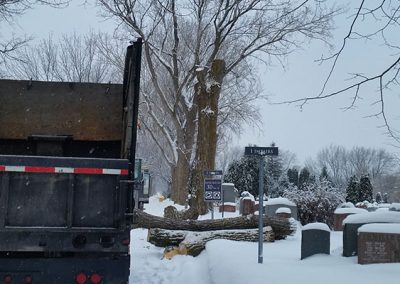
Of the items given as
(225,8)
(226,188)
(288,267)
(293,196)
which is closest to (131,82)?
(288,267)

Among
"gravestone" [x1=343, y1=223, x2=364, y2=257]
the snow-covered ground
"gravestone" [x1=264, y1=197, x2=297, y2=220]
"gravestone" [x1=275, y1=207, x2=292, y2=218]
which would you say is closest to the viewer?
the snow-covered ground

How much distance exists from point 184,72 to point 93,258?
23.2 metres

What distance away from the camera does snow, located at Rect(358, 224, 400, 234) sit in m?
7.59

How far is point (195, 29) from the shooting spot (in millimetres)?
26500

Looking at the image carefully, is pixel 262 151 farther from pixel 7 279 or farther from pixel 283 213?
pixel 283 213

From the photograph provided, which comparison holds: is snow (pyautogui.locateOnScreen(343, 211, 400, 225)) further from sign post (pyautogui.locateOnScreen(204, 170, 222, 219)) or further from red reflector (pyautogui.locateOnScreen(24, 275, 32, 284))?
sign post (pyautogui.locateOnScreen(204, 170, 222, 219))

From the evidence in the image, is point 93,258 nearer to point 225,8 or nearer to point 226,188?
point 225,8

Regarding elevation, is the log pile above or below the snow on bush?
below

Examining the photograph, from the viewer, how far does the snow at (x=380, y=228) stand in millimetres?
7587

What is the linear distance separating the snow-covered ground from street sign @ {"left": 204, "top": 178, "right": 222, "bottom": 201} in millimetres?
2664

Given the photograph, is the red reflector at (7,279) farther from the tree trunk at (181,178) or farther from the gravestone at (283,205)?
the tree trunk at (181,178)

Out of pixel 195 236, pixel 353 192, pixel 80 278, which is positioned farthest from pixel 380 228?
pixel 353 192

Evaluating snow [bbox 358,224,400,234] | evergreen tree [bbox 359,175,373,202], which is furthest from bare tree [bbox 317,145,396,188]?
snow [bbox 358,224,400,234]

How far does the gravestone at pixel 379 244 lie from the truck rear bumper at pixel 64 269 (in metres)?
3.98
